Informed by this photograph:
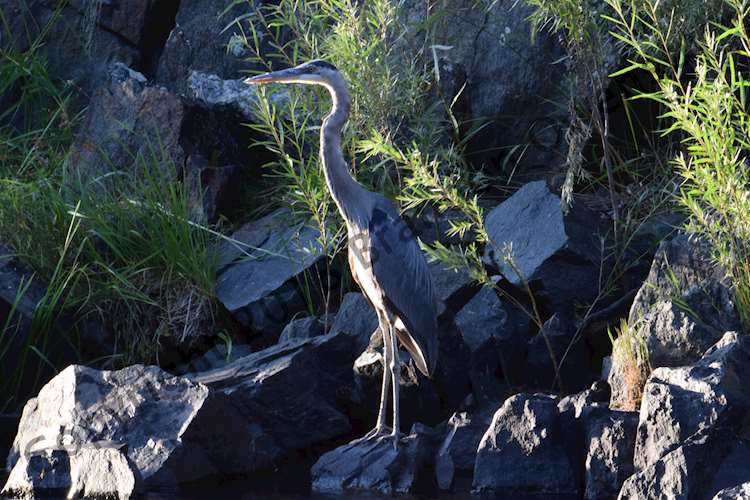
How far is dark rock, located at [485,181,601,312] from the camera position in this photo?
21.5 ft

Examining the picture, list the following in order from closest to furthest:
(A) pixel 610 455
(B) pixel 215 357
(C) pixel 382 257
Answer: (A) pixel 610 455, (C) pixel 382 257, (B) pixel 215 357

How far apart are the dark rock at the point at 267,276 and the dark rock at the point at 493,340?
0.91 metres

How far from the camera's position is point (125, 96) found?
309 inches

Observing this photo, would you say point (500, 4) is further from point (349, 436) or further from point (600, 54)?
point (349, 436)

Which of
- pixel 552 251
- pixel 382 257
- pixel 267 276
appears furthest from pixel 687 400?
pixel 267 276

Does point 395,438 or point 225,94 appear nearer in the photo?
point 395,438

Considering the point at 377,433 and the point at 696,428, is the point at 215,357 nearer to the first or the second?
the point at 377,433

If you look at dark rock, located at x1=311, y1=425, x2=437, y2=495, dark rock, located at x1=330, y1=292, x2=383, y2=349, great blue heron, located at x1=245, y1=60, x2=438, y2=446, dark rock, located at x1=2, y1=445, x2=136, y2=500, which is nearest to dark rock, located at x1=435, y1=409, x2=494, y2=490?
dark rock, located at x1=311, y1=425, x2=437, y2=495

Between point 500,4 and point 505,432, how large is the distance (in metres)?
3.69

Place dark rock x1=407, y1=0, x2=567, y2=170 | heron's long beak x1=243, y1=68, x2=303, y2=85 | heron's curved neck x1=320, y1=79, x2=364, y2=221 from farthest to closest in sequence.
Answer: dark rock x1=407, y1=0, x2=567, y2=170
heron's curved neck x1=320, y1=79, x2=364, y2=221
heron's long beak x1=243, y1=68, x2=303, y2=85

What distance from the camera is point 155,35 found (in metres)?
9.20

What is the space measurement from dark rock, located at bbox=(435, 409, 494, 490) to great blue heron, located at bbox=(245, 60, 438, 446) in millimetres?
303

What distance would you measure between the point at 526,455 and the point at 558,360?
135 centimetres

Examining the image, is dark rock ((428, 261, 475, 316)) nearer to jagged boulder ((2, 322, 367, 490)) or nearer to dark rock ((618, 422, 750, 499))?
jagged boulder ((2, 322, 367, 490))
